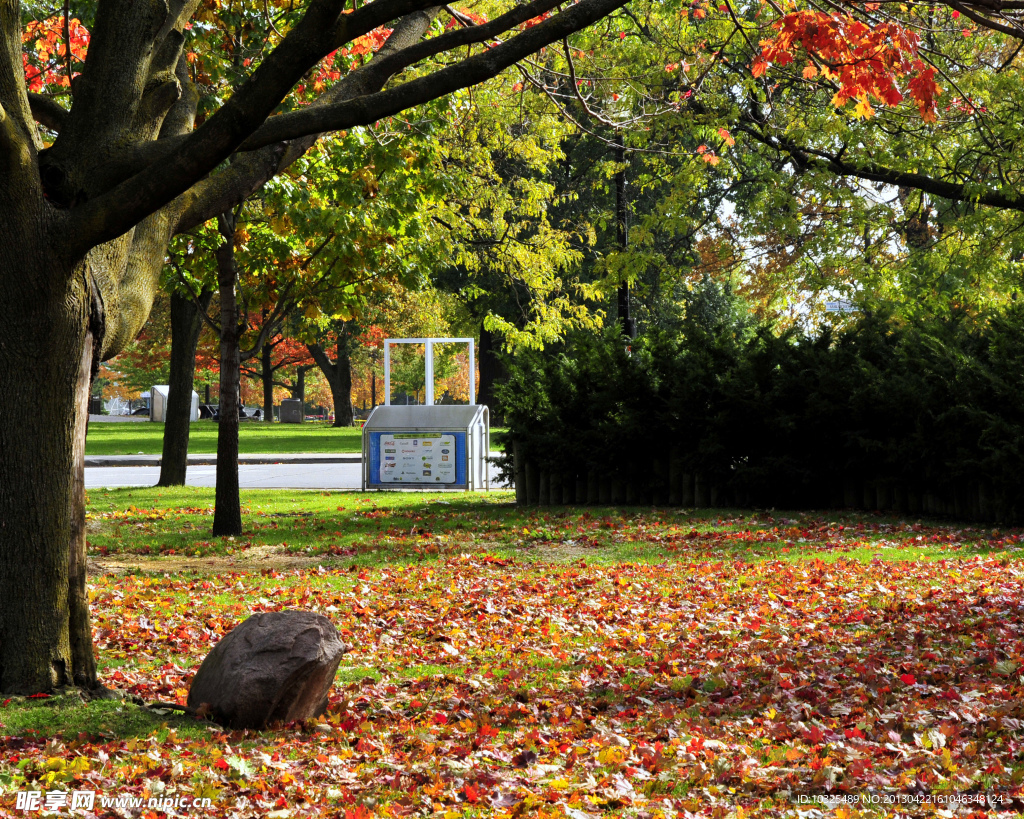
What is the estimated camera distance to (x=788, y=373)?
13.8 meters

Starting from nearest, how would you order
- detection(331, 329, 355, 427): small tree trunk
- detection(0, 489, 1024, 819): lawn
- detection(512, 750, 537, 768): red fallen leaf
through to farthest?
1. detection(0, 489, 1024, 819): lawn
2. detection(512, 750, 537, 768): red fallen leaf
3. detection(331, 329, 355, 427): small tree trunk

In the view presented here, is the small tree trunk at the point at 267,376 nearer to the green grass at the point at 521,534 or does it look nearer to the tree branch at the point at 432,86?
the green grass at the point at 521,534

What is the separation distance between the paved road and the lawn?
875 cm

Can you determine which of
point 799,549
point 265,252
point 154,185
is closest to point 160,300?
point 265,252

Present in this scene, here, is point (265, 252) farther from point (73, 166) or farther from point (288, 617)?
point (288, 617)

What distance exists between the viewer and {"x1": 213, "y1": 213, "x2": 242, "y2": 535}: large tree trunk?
1170 centimetres

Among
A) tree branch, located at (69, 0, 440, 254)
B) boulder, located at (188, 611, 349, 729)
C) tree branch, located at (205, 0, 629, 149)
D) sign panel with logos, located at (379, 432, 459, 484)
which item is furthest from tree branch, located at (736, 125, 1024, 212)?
boulder, located at (188, 611, 349, 729)

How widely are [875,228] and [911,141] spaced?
2.09 meters

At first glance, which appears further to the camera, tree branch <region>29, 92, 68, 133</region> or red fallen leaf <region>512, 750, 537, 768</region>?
tree branch <region>29, 92, 68, 133</region>

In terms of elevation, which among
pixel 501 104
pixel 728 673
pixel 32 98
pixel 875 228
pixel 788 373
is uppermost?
pixel 501 104

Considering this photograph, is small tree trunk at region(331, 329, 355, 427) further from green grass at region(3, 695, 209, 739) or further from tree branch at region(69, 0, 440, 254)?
green grass at region(3, 695, 209, 739)

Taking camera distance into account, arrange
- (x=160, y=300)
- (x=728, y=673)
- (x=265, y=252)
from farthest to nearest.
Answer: (x=160, y=300), (x=265, y=252), (x=728, y=673)

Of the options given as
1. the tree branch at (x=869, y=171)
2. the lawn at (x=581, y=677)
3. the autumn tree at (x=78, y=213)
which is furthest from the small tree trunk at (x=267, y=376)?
the autumn tree at (x=78, y=213)

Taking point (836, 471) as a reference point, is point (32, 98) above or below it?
above
